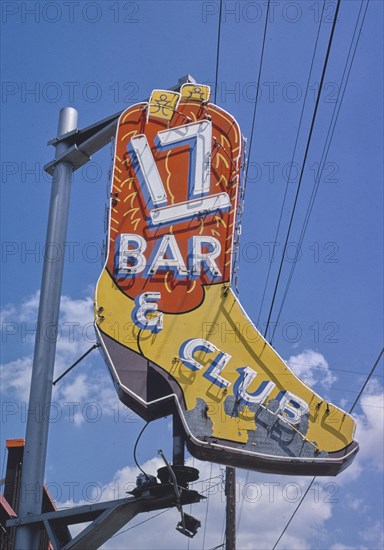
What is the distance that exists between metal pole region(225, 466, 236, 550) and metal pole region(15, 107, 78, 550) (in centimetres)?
1021

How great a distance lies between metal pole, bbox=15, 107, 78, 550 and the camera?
6.36 m

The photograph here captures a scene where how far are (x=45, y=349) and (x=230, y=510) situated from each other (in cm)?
1124

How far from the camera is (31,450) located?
6484 millimetres

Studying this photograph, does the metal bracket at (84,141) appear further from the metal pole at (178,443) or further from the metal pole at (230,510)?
the metal pole at (230,510)

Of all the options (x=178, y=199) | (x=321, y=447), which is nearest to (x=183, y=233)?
(x=178, y=199)

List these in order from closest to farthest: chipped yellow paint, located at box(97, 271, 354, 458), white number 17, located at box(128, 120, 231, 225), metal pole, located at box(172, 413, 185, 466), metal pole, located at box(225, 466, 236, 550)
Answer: metal pole, located at box(172, 413, 185, 466)
chipped yellow paint, located at box(97, 271, 354, 458)
white number 17, located at box(128, 120, 231, 225)
metal pole, located at box(225, 466, 236, 550)

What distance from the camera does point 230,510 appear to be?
16.8m

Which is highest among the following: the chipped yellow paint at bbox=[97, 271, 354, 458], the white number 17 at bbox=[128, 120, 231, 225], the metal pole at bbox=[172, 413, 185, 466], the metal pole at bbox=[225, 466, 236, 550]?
the white number 17 at bbox=[128, 120, 231, 225]

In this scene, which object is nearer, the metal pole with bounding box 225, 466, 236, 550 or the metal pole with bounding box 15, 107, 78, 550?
the metal pole with bounding box 15, 107, 78, 550

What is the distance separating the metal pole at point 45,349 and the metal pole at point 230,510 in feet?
33.5

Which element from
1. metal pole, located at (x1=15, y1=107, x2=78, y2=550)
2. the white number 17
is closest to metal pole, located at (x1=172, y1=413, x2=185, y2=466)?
metal pole, located at (x1=15, y1=107, x2=78, y2=550)

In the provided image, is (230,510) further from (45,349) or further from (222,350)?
(45,349)

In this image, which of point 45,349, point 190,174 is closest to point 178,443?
point 45,349

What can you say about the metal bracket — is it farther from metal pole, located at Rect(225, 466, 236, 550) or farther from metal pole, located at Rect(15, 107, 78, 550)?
metal pole, located at Rect(225, 466, 236, 550)
